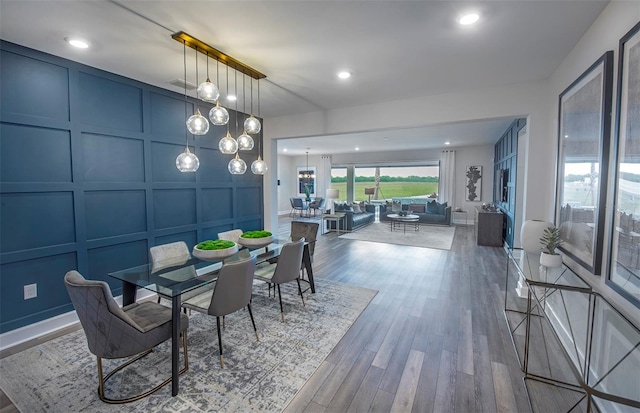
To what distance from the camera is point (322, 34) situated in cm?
232

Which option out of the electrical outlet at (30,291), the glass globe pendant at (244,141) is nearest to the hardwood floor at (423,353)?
the glass globe pendant at (244,141)

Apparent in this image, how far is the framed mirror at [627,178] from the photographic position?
152cm

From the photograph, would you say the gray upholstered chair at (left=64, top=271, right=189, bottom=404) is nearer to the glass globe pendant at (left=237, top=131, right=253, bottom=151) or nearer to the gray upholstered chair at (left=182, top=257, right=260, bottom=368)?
the gray upholstered chair at (left=182, top=257, right=260, bottom=368)

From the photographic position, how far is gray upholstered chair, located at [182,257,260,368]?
2.17m

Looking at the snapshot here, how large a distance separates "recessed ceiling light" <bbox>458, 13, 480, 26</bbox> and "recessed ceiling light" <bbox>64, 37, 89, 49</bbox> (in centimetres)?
319

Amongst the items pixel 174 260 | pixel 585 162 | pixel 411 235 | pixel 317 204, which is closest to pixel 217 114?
pixel 174 260

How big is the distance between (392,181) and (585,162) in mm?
9824

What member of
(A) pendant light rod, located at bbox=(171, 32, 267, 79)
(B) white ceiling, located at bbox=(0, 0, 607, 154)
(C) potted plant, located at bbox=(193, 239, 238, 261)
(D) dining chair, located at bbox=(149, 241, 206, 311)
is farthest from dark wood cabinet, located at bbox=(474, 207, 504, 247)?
(D) dining chair, located at bbox=(149, 241, 206, 311)

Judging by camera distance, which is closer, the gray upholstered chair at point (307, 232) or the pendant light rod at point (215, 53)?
the pendant light rod at point (215, 53)

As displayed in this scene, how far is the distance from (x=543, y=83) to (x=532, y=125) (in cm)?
49

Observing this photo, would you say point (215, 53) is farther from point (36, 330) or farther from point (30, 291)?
point (36, 330)

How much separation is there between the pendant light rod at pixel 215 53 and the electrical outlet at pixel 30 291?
269 centimetres

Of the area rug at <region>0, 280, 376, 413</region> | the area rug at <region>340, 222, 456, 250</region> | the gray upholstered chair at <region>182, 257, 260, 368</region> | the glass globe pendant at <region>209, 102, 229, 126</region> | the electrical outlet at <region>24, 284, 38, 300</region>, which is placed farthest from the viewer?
the area rug at <region>340, 222, 456, 250</region>

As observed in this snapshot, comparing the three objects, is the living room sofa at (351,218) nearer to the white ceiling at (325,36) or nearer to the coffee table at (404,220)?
the coffee table at (404,220)
